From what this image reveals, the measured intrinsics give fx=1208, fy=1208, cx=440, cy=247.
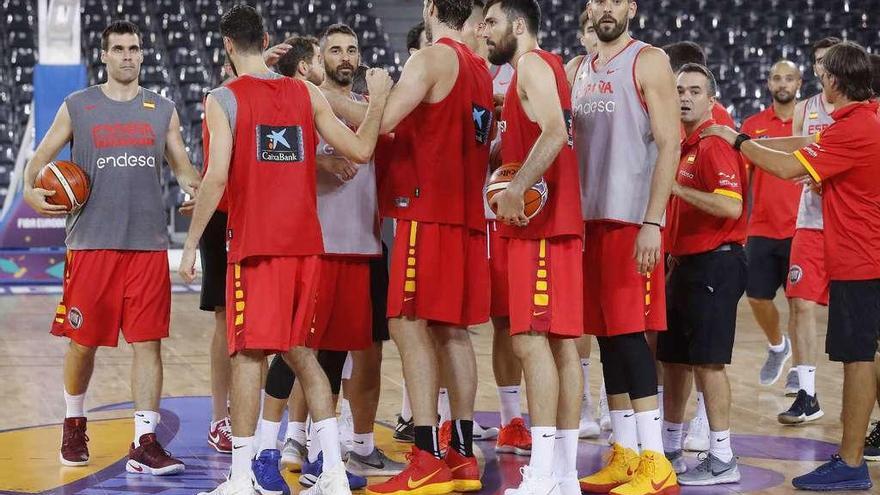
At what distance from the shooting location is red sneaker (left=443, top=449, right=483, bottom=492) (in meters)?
5.11

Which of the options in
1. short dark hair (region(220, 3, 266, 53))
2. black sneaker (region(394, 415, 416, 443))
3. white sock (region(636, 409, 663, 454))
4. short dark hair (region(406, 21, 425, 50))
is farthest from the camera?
short dark hair (region(406, 21, 425, 50))

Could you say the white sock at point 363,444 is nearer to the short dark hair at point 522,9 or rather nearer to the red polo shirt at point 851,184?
the short dark hair at point 522,9

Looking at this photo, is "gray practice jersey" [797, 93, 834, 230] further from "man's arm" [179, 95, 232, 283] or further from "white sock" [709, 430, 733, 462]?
"man's arm" [179, 95, 232, 283]

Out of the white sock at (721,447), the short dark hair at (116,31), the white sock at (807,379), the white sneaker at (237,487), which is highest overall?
the short dark hair at (116,31)

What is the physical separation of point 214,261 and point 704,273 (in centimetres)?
238

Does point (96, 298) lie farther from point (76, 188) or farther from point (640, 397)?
point (640, 397)

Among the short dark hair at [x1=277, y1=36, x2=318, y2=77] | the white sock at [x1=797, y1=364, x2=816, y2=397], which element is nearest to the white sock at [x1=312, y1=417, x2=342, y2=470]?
the short dark hair at [x1=277, y1=36, x2=318, y2=77]

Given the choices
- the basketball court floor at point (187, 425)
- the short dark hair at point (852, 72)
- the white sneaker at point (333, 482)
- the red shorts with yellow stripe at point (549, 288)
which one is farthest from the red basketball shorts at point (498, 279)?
the short dark hair at point (852, 72)

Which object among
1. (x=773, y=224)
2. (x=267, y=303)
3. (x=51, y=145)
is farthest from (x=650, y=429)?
(x=773, y=224)

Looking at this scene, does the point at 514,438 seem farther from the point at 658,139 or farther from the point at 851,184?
the point at 851,184

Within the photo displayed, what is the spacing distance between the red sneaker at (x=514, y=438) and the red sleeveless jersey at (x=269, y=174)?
167 cm

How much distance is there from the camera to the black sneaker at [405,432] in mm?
6156

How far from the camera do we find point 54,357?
8.73 meters

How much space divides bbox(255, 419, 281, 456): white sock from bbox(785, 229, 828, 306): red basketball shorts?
3.48 m
